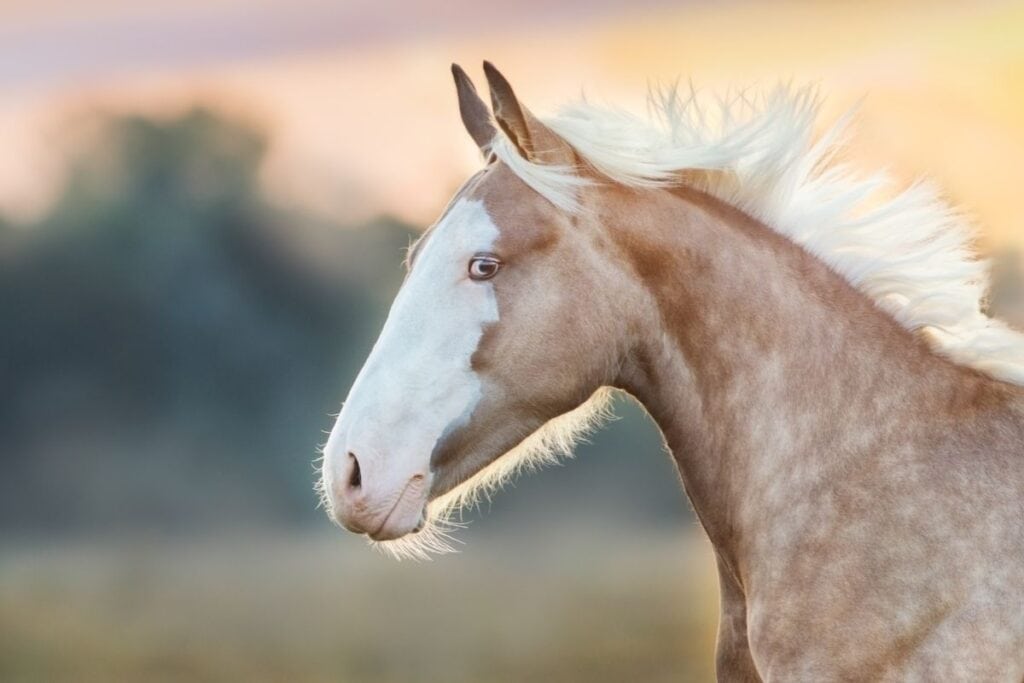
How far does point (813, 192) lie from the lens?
140 inches

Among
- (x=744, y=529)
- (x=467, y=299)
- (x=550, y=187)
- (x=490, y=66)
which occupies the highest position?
(x=490, y=66)

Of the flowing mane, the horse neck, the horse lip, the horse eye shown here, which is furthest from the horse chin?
the flowing mane

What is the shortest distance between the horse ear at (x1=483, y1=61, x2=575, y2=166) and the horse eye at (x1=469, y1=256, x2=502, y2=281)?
31 cm

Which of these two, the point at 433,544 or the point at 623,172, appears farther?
the point at 433,544

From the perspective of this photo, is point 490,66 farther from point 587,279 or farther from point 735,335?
point 735,335

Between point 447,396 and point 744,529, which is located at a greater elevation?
point 447,396

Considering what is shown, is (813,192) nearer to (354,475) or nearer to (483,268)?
→ (483,268)

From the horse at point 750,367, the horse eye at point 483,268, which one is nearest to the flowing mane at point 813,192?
the horse at point 750,367

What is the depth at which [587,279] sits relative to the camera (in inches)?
130

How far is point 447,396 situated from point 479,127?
870 millimetres

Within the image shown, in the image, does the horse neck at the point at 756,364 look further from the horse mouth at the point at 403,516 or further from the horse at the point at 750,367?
the horse mouth at the point at 403,516

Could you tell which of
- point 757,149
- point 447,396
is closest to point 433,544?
point 447,396

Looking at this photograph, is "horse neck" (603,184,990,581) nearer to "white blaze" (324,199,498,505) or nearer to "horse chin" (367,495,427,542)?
"white blaze" (324,199,498,505)

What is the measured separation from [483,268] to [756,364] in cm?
78
